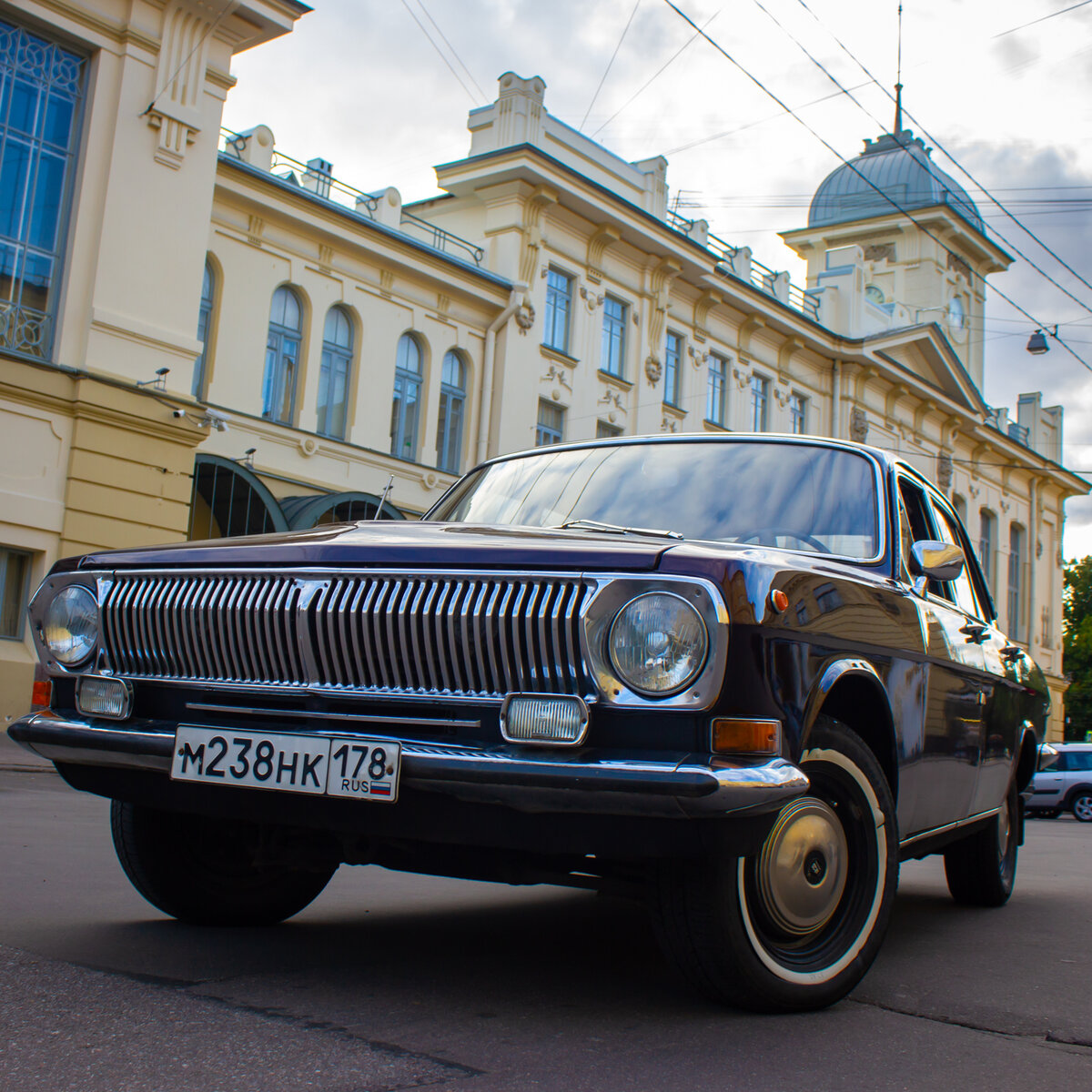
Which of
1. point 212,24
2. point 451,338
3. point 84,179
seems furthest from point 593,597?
point 451,338

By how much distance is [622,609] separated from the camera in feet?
9.46

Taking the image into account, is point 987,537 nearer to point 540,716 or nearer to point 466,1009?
point 466,1009

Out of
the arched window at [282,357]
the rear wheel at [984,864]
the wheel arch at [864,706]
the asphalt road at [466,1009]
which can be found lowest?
the asphalt road at [466,1009]

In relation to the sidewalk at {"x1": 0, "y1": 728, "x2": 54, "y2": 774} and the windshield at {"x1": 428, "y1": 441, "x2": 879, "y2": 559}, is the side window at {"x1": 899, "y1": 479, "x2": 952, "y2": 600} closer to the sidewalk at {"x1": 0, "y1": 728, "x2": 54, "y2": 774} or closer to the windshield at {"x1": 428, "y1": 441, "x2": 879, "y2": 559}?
the windshield at {"x1": 428, "y1": 441, "x2": 879, "y2": 559}

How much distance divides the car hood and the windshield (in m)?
0.70

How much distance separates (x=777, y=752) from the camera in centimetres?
288

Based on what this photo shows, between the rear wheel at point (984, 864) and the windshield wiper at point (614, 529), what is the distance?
9.26ft

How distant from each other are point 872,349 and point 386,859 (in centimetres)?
3650

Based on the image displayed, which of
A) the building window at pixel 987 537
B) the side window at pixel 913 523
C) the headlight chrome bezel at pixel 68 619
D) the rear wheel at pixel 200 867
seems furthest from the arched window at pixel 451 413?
the building window at pixel 987 537

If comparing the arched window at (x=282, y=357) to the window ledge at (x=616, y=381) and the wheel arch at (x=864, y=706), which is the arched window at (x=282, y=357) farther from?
the wheel arch at (x=864, y=706)

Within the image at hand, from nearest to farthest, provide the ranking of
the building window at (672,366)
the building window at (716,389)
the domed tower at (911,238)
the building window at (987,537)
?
Answer: the building window at (672,366)
the building window at (716,389)
the domed tower at (911,238)
the building window at (987,537)

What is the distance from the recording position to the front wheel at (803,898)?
2965 mm

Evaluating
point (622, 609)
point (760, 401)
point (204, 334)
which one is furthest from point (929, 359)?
point (622, 609)

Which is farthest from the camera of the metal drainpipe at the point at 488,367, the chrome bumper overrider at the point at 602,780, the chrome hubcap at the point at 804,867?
the metal drainpipe at the point at 488,367
